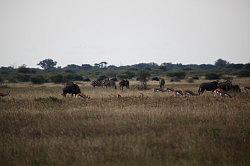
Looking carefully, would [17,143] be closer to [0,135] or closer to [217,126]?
[0,135]

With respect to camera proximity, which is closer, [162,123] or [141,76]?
[162,123]

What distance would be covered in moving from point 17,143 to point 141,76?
34044 millimetres

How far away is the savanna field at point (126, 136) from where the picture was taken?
33.1 feet

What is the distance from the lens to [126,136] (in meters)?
12.0

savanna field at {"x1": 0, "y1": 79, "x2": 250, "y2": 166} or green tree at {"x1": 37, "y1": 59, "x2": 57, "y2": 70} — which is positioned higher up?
green tree at {"x1": 37, "y1": 59, "x2": 57, "y2": 70}

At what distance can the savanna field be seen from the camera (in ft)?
33.1

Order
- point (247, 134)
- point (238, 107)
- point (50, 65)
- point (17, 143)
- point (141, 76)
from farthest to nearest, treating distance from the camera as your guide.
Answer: point (50, 65), point (141, 76), point (238, 107), point (247, 134), point (17, 143)

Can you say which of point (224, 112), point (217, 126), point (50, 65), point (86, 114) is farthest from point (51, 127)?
point (50, 65)


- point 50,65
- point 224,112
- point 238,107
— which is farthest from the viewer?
point 50,65

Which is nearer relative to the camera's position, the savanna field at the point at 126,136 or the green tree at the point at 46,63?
the savanna field at the point at 126,136

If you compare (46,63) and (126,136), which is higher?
(46,63)

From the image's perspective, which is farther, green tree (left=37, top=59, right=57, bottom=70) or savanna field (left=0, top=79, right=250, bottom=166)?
green tree (left=37, top=59, right=57, bottom=70)

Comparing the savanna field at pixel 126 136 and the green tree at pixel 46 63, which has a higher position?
the green tree at pixel 46 63

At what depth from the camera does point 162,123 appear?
14125mm
